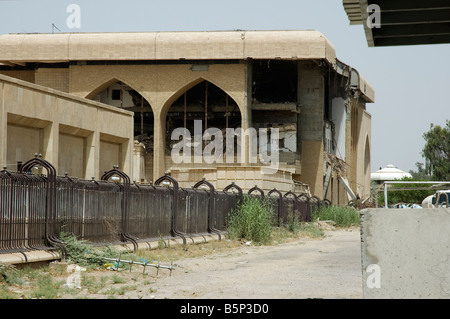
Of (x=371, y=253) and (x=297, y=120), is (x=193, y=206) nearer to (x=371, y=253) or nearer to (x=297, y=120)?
(x=371, y=253)

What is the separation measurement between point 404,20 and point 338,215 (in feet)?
99.3

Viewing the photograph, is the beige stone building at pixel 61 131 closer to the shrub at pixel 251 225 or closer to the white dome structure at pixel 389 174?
the shrub at pixel 251 225

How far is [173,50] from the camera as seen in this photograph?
43125 millimetres

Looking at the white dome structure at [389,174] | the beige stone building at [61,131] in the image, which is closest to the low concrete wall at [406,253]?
the beige stone building at [61,131]

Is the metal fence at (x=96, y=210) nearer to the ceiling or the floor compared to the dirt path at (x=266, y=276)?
nearer to the ceiling

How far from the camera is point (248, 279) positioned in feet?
38.6

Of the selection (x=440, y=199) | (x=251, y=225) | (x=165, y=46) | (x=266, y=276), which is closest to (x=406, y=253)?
(x=266, y=276)

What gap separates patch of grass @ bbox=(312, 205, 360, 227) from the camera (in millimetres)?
36731

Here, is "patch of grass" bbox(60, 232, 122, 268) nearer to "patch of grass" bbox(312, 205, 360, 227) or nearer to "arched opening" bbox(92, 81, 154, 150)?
"patch of grass" bbox(312, 205, 360, 227)

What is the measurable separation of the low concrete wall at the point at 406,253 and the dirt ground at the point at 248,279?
2211 mm

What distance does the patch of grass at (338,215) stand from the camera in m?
36.7

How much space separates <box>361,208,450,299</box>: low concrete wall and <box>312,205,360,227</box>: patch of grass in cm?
2957
